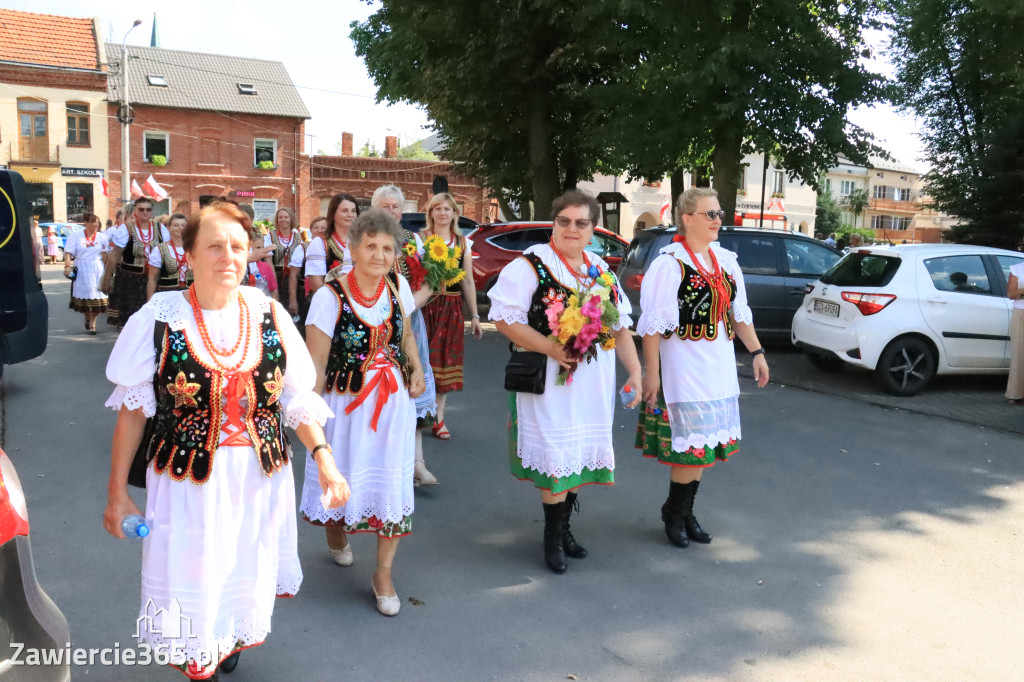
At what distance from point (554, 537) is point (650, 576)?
1.88 ft

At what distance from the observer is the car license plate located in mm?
10047

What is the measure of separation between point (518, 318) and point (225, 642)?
87.7 inches

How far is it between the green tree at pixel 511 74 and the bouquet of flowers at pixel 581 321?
31.9ft

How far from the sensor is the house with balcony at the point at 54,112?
41250 millimetres

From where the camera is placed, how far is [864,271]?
1003 centimetres

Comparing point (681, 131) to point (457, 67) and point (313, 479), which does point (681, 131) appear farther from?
point (313, 479)

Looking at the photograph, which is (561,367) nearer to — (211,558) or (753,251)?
(211,558)

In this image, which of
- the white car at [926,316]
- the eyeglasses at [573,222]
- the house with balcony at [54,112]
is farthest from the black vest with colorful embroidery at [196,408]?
the house with balcony at [54,112]

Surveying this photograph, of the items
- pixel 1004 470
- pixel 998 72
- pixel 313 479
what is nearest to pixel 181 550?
pixel 313 479

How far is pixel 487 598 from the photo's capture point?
4.42 m

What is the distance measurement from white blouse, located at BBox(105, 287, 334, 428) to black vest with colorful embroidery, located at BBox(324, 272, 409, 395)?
0.90 metres

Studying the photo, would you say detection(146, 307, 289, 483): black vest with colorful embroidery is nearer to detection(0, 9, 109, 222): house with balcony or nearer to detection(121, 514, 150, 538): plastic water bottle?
detection(121, 514, 150, 538): plastic water bottle

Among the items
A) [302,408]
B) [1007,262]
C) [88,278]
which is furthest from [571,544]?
[88,278]

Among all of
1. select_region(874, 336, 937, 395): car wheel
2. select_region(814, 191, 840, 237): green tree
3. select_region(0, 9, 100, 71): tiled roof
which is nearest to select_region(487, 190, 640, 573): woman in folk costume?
select_region(874, 336, 937, 395): car wheel
